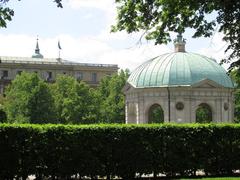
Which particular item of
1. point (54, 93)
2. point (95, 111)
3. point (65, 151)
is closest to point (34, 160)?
point (65, 151)

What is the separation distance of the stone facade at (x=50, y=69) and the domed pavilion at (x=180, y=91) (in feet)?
233

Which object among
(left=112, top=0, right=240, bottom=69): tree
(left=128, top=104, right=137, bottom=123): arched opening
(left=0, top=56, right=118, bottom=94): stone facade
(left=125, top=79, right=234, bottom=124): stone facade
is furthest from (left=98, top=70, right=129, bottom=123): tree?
(left=112, top=0, right=240, bottom=69): tree

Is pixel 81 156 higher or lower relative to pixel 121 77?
lower

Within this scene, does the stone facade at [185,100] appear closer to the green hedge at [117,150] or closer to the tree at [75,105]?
the green hedge at [117,150]

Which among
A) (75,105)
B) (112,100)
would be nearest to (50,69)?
(112,100)

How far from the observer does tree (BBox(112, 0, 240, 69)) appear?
18.2 meters

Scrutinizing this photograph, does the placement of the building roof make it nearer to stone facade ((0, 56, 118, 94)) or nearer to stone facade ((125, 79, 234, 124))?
stone facade ((0, 56, 118, 94))

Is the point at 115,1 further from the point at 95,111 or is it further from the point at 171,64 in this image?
the point at 95,111

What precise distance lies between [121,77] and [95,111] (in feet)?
48.4

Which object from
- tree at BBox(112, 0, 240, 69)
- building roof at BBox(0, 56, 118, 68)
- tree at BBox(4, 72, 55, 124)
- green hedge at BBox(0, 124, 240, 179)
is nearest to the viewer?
tree at BBox(112, 0, 240, 69)

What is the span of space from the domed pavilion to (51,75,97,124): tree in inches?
1014

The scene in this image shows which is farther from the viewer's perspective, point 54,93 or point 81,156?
point 54,93

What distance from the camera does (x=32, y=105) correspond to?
257ft

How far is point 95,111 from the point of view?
3179 inches
